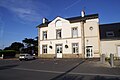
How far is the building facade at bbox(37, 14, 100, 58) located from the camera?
27.5 meters

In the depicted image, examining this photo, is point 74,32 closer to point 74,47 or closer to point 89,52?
point 74,47

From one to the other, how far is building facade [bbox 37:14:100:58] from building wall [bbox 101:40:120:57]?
3.27 ft

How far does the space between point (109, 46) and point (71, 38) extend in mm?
7335

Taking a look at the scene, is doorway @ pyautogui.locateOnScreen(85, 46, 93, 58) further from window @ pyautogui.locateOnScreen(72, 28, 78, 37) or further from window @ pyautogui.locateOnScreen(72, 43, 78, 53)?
window @ pyautogui.locateOnScreen(72, 28, 78, 37)

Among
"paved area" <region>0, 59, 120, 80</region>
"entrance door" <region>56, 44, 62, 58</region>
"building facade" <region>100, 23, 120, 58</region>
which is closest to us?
"paved area" <region>0, 59, 120, 80</region>

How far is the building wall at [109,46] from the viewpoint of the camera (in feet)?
82.3

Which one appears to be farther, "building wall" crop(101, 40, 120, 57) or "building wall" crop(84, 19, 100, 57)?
"building wall" crop(84, 19, 100, 57)

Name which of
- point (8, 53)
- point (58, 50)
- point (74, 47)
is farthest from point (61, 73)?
point (8, 53)

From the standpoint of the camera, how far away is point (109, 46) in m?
25.5

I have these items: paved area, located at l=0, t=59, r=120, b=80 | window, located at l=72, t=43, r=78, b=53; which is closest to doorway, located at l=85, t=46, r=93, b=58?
window, located at l=72, t=43, r=78, b=53

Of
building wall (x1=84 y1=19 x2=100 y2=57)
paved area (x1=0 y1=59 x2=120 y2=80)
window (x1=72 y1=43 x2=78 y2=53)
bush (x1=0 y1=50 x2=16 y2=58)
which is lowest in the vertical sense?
paved area (x1=0 y1=59 x2=120 y2=80)

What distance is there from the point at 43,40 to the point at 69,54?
7.06 meters

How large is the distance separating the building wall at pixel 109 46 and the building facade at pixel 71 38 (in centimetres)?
100

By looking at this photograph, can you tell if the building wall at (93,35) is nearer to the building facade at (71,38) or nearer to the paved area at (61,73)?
the building facade at (71,38)
